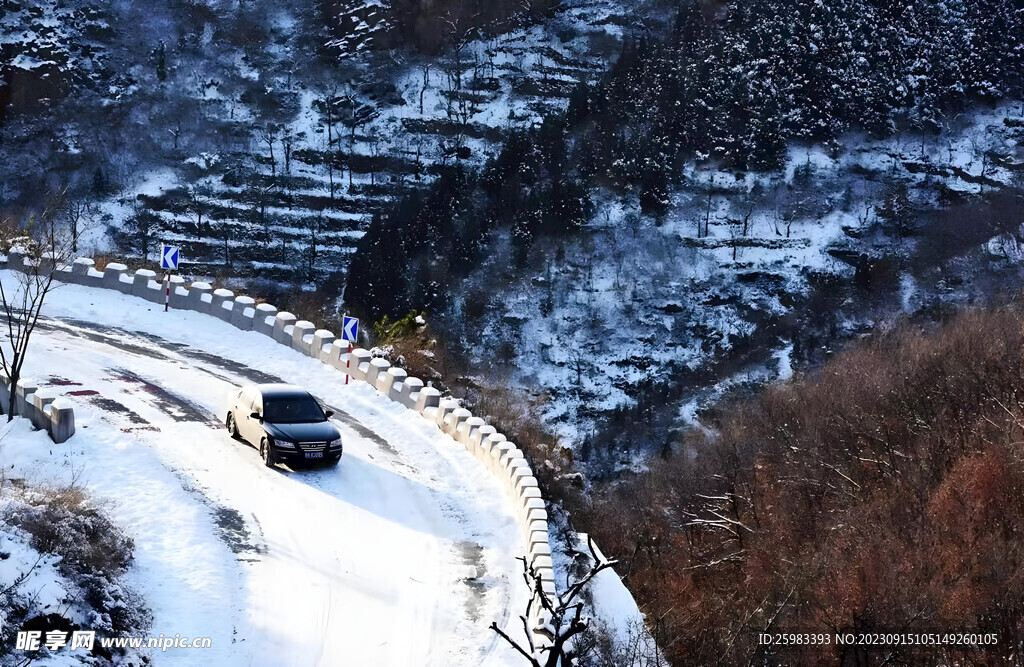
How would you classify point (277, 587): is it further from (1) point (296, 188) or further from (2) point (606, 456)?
(1) point (296, 188)

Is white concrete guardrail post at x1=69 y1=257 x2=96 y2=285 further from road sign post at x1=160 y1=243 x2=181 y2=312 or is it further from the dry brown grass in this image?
the dry brown grass

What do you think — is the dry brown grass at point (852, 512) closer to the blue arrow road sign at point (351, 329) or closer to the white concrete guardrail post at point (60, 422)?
the blue arrow road sign at point (351, 329)

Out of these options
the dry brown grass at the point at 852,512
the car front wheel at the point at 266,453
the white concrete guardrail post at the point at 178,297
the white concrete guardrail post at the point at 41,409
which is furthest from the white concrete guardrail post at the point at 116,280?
the dry brown grass at the point at 852,512

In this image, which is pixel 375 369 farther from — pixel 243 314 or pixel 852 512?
pixel 852 512

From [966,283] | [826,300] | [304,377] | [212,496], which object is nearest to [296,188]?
[826,300]

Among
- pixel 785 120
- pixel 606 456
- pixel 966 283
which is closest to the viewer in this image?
pixel 606 456

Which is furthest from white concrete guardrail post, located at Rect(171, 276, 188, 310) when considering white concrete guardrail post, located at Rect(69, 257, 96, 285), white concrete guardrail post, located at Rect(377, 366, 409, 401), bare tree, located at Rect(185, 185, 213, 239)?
bare tree, located at Rect(185, 185, 213, 239)
